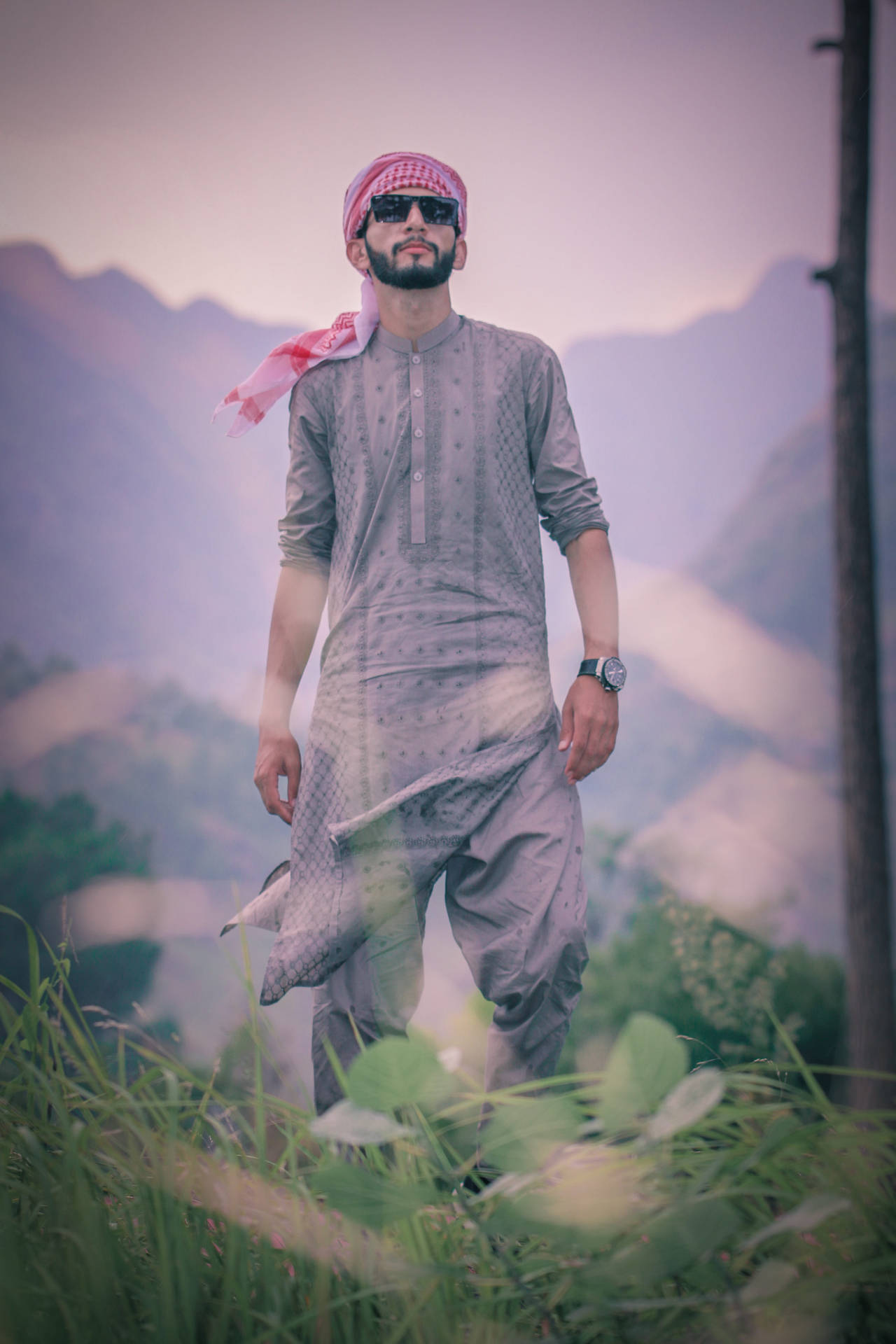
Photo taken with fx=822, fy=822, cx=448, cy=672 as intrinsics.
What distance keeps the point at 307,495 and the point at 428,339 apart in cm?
40

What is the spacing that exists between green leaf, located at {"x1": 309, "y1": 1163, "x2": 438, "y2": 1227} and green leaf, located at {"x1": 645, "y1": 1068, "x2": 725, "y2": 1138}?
20 cm

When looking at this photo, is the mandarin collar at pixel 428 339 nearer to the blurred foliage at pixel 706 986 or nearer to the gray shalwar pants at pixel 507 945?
the gray shalwar pants at pixel 507 945

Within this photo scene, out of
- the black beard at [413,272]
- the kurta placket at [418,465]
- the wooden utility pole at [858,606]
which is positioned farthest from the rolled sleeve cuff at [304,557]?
the wooden utility pole at [858,606]

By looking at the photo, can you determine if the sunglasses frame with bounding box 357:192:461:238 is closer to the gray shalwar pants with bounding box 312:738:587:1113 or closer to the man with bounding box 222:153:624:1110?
the man with bounding box 222:153:624:1110

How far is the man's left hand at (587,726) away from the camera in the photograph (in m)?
1.49

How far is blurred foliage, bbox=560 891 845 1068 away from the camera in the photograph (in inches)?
213

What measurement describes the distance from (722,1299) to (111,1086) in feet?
2.08

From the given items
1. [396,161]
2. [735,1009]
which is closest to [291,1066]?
[396,161]

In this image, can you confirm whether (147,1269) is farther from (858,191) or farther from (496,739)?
(858,191)

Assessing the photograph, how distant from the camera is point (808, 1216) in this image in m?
0.56

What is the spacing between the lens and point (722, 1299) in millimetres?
575

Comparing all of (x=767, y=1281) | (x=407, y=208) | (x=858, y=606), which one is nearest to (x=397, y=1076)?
(x=767, y=1281)

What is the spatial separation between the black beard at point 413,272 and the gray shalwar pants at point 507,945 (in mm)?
939

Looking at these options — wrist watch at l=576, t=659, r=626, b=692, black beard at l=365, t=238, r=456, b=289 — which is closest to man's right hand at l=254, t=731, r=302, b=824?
wrist watch at l=576, t=659, r=626, b=692
